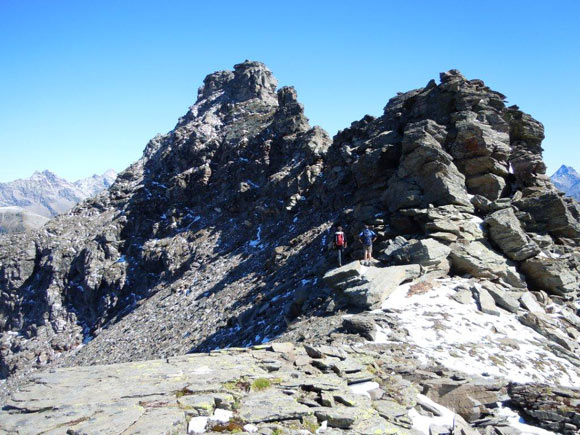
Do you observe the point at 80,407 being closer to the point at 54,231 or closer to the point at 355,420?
the point at 355,420

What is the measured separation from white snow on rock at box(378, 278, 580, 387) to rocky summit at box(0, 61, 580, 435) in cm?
9

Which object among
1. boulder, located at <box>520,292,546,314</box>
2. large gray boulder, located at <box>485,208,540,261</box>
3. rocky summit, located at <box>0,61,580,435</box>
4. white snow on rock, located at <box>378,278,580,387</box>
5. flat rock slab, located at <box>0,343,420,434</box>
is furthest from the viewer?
large gray boulder, located at <box>485,208,540,261</box>

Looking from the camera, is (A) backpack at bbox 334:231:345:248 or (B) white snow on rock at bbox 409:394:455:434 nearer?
(B) white snow on rock at bbox 409:394:455:434

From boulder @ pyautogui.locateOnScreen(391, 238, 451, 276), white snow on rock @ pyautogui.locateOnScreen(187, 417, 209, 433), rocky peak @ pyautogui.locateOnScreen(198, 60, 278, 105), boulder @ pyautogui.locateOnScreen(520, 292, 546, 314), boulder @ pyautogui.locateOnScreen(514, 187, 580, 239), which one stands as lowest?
white snow on rock @ pyautogui.locateOnScreen(187, 417, 209, 433)

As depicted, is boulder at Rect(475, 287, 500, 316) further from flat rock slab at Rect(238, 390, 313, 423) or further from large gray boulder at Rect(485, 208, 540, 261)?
flat rock slab at Rect(238, 390, 313, 423)

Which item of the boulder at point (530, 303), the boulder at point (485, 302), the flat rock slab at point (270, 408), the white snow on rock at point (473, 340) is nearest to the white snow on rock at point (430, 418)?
the white snow on rock at point (473, 340)

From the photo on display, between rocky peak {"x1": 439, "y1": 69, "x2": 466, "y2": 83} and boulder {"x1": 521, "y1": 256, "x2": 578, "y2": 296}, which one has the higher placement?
rocky peak {"x1": 439, "y1": 69, "x2": 466, "y2": 83}

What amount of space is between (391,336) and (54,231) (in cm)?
7406

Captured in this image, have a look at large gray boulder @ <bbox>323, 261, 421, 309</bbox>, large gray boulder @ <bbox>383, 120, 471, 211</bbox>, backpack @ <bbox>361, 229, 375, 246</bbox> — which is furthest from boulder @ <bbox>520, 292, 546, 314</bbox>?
backpack @ <bbox>361, 229, 375, 246</bbox>

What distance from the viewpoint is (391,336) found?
564 inches

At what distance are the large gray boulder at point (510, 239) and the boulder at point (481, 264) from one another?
998 millimetres

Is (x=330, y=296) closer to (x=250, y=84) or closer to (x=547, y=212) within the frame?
(x=547, y=212)

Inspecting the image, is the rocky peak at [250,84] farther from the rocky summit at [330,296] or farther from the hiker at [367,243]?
the hiker at [367,243]

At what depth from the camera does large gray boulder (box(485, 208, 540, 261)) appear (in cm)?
2102
